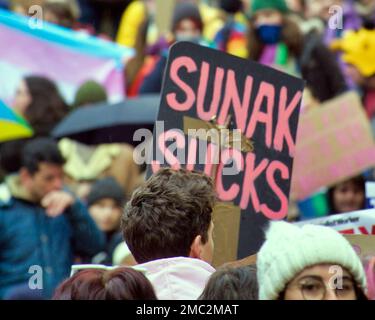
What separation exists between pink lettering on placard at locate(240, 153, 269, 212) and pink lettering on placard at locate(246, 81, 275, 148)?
0.37 ft

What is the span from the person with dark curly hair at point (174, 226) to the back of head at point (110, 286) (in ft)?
1.46

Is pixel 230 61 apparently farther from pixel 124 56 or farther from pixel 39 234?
pixel 124 56

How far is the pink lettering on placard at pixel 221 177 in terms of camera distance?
6.98 meters

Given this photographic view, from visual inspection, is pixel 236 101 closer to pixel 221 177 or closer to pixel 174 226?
pixel 221 177

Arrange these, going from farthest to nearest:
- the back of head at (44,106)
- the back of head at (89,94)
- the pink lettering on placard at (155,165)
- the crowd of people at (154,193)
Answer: the back of head at (89,94) < the back of head at (44,106) < the pink lettering on placard at (155,165) < the crowd of people at (154,193)

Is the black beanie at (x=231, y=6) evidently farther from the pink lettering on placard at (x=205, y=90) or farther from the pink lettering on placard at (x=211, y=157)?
the pink lettering on placard at (x=211, y=157)

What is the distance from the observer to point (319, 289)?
5215 mm

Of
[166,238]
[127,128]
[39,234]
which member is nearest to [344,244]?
[166,238]

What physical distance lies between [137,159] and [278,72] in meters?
3.21

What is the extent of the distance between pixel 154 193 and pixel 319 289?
105 centimetres

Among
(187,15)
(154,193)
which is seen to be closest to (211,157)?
(154,193)

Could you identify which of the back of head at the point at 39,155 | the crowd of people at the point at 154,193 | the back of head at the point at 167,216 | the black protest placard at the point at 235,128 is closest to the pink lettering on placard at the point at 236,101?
the black protest placard at the point at 235,128

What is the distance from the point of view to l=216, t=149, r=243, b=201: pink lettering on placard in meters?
6.98

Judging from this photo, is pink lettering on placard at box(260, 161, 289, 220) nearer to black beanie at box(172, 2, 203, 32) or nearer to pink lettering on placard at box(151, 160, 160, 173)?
pink lettering on placard at box(151, 160, 160, 173)
